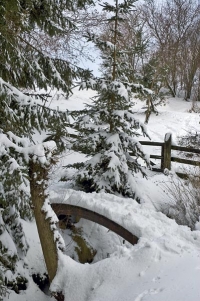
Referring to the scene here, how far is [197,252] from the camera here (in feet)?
11.6

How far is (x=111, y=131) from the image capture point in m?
6.58

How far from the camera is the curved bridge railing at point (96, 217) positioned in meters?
4.58

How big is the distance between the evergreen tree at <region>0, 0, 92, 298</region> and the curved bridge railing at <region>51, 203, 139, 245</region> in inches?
41.8

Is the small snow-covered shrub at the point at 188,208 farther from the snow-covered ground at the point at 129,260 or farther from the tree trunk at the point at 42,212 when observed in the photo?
the tree trunk at the point at 42,212

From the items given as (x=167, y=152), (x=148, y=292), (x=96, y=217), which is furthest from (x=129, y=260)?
(x=167, y=152)

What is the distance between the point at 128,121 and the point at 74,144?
130cm

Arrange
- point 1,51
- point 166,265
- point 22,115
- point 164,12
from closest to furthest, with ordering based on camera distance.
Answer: point 166,265 → point 22,115 → point 1,51 → point 164,12

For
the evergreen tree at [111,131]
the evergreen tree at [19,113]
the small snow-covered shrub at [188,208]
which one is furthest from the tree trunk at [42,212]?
the small snow-covered shrub at [188,208]

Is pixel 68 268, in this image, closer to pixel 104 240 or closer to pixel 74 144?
pixel 104 240

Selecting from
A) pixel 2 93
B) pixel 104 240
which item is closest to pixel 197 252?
pixel 104 240

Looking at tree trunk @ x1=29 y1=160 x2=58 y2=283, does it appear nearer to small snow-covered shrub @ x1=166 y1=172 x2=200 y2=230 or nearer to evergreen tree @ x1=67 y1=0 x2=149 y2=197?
evergreen tree @ x1=67 y1=0 x2=149 y2=197

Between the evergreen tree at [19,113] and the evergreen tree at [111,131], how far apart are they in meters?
1.20

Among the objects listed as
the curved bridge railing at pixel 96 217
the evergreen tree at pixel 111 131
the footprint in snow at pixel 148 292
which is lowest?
the curved bridge railing at pixel 96 217

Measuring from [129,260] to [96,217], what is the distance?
1.67 m
